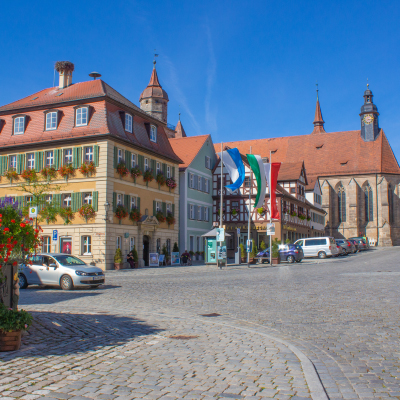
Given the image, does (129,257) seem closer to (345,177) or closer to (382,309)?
(382,309)

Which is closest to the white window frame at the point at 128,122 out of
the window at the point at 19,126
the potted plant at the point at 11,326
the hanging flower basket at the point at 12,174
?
the window at the point at 19,126

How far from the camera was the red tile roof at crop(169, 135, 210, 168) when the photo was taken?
44.6 metres

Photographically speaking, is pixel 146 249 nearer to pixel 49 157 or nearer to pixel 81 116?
pixel 49 157

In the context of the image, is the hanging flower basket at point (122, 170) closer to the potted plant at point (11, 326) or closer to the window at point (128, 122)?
the window at point (128, 122)

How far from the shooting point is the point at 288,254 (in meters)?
38.3

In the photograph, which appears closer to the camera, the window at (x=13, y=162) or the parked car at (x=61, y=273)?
the parked car at (x=61, y=273)

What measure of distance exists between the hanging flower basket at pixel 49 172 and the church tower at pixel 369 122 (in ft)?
181

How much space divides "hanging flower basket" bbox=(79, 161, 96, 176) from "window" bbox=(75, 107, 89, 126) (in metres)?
2.88

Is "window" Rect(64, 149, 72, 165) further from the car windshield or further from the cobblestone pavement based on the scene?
the cobblestone pavement

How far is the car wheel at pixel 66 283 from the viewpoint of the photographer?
18.3 meters

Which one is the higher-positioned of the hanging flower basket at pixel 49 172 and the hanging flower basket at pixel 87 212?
the hanging flower basket at pixel 49 172

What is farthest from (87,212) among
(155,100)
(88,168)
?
(155,100)

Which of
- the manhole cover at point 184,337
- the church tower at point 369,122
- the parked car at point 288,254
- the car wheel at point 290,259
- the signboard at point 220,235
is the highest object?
the church tower at point 369,122

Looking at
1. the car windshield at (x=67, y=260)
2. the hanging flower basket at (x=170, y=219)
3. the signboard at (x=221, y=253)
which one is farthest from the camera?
the hanging flower basket at (x=170, y=219)
